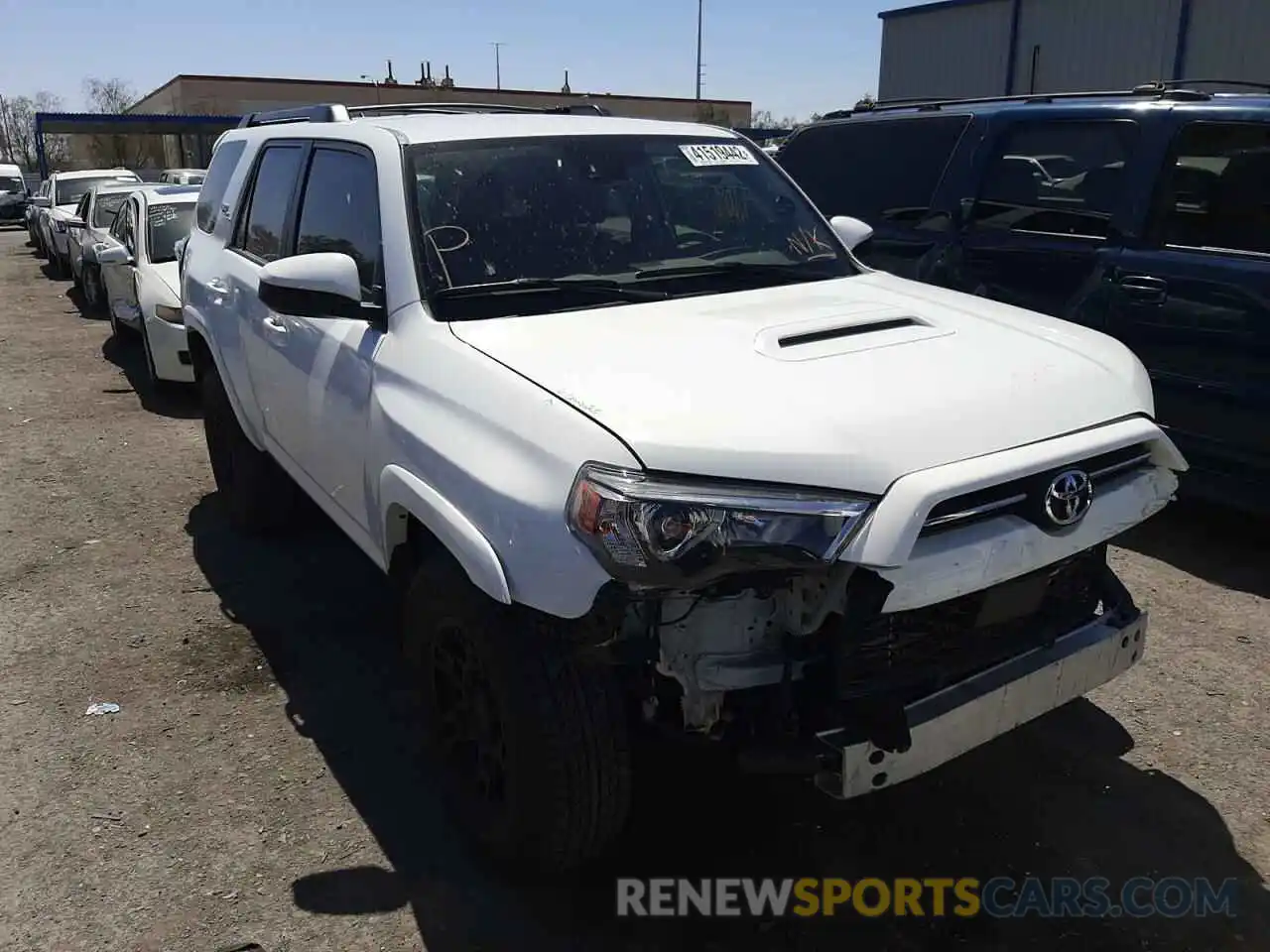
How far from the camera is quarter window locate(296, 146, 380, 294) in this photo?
3.27 meters

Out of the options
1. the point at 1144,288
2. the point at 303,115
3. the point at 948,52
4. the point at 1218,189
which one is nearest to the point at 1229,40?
the point at 948,52

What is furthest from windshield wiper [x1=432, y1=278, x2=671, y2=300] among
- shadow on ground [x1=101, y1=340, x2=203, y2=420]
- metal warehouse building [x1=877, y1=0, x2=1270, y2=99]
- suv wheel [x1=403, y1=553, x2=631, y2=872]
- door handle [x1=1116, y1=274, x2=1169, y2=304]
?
metal warehouse building [x1=877, y1=0, x2=1270, y2=99]

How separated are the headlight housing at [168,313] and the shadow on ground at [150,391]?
0.69 m

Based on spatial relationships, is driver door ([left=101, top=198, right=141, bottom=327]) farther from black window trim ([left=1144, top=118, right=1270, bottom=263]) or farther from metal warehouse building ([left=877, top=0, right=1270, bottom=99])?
metal warehouse building ([left=877, top=0, right=1270, bottom=99])

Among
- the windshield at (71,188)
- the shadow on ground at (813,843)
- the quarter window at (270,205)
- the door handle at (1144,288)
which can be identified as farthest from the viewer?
the windshield at (71,188)

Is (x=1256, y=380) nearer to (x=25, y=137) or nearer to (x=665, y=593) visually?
(x=665, y=593)

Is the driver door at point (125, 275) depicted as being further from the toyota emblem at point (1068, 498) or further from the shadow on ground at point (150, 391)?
the toyota emblem at point (1068, 498)

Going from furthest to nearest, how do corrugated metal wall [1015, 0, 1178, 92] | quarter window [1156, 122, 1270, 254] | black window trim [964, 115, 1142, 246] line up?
corrugated metal wall [1015, 0, 1178, 92]
black window trim [964, 115, 1142, 246]
quarter window [1156, 122, 1270, 254]

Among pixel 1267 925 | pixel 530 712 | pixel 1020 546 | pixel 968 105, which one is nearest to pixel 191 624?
pixel 530 712

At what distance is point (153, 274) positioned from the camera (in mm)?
8398

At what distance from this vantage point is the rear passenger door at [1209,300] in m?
4.43

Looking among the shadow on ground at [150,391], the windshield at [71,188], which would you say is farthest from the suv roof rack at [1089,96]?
the windshield at [71,188]

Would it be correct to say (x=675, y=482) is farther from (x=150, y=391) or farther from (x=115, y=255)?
(x=115, y=255)

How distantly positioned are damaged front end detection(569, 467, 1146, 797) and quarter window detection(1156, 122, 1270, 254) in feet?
9.17
